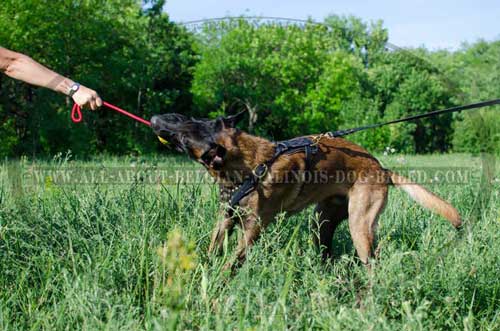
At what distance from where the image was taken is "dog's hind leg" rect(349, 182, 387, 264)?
157 inches

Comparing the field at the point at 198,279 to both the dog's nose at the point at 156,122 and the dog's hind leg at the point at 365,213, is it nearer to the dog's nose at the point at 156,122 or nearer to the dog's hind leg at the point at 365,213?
the dog's hind leg at the point at 365,213

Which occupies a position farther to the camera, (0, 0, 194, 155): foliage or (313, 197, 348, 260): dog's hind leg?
(0, 0, 194, 155): foliage

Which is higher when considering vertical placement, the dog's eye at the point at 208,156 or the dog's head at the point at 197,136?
the dog's head at the point at 197,136

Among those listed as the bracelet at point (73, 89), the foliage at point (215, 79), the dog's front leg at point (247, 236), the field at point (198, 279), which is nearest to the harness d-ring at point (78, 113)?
the bracelet at point (73, 89)

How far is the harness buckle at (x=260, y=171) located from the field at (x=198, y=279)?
56 centimetres

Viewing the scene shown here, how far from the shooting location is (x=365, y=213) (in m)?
4.08

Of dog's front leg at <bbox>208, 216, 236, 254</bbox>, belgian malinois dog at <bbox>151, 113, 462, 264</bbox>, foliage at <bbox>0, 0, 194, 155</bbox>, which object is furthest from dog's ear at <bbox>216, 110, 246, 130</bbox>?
foliage at <bbox>0, 0, 194, 155</bbox>

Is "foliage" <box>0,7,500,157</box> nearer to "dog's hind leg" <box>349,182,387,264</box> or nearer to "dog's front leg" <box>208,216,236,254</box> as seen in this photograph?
"dog's hind leg" <box>349,182,387,264</box>

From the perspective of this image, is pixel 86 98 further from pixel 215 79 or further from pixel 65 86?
pixel 215 79

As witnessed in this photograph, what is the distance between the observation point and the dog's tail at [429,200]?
4.05 metres

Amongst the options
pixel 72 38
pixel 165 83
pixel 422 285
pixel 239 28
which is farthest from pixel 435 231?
pixel 239 28

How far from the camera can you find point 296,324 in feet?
8.64

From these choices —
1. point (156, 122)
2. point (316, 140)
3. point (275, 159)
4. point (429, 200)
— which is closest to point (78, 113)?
point (156, 122)

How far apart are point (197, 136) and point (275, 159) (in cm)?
69
